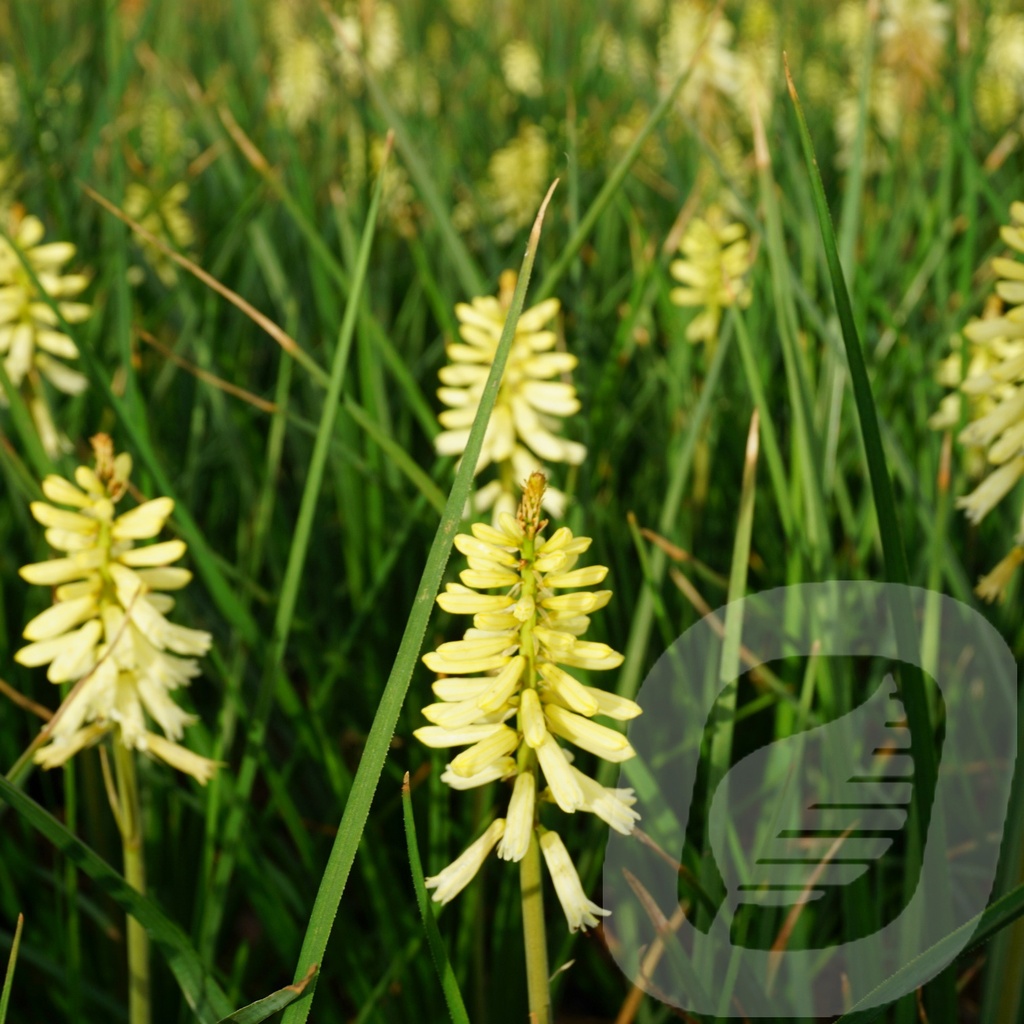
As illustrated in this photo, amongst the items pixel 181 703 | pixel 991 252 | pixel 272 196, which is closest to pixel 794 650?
pixel 181 703

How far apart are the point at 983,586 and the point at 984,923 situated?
765mm

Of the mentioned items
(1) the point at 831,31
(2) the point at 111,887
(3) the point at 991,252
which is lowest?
(2) the point at 111,887

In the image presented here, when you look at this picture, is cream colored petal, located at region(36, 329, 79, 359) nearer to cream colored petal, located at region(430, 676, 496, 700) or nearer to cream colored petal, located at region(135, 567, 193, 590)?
cream colored petal, located at region(135, 567, 193, 590)

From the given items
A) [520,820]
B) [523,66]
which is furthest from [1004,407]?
[523,66]

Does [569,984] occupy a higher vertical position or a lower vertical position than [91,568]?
lower

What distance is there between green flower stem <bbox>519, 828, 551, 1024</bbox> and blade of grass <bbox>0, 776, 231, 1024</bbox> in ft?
1.16

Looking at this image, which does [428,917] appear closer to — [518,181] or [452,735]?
[452,735]

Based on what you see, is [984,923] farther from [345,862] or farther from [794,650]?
[794,650]

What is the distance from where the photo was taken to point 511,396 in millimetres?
1967

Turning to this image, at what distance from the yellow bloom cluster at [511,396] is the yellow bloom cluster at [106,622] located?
650 millimetres

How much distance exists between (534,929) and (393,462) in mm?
1250

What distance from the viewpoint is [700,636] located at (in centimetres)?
202

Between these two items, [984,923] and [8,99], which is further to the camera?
[8,99]

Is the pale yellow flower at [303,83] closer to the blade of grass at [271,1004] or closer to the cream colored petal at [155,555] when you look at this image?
the cream colored petal at [155,555]
